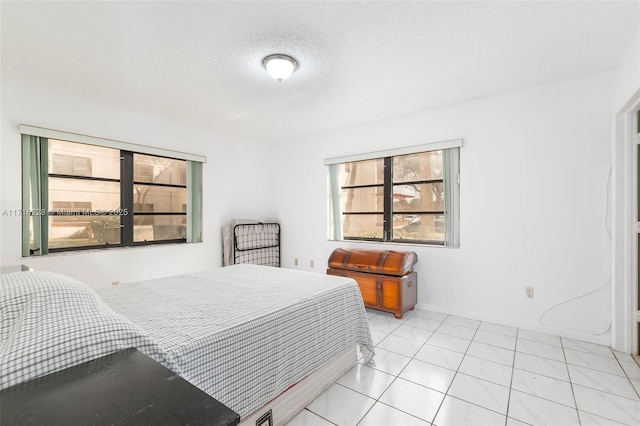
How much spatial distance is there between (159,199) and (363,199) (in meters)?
2.85

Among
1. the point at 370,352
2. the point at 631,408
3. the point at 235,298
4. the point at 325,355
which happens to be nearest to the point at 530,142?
the point at 631,408

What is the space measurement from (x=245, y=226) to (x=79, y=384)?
12.9 ft

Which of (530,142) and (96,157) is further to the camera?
(96,157)

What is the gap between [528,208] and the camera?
3.00m

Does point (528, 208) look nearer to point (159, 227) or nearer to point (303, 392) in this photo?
point (303, 392)

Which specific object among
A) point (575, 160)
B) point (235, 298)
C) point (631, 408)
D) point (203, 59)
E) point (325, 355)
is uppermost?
point (203, 59)

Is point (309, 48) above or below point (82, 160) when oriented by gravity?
above

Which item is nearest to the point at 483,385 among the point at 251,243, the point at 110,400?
the point at 110,400

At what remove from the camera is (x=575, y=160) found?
276 centimetres

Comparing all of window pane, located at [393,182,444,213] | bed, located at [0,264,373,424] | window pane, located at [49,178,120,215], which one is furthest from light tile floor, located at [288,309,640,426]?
window pane, located at [49,178,120,215]

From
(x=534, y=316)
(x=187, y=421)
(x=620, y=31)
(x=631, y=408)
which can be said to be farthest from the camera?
(x=534, y=316)

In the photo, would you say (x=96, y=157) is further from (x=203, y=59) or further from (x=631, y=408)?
(x=631, y=408)

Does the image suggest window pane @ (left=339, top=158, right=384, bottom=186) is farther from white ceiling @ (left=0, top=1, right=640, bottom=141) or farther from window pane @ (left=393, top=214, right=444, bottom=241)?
white ceiling @ (left=0, top=1, right=640, bottom=141)

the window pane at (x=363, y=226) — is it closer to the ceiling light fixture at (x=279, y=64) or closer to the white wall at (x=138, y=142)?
the white wall at (x=138, y=142)
